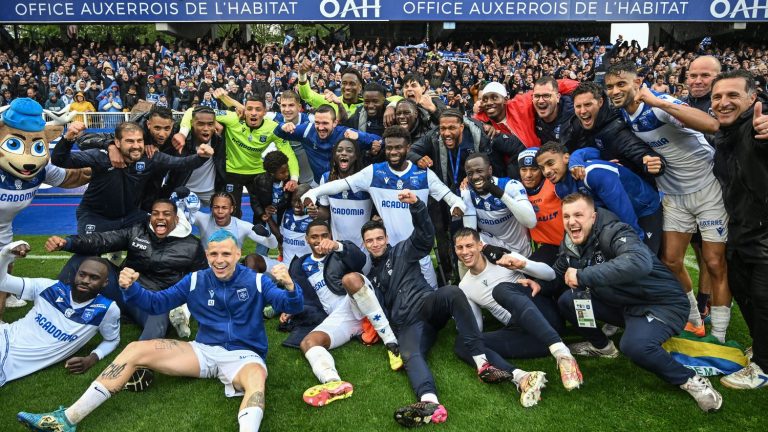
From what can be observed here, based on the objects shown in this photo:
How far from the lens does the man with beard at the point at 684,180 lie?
4875mm

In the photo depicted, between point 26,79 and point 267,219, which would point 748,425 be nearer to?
point 267,219

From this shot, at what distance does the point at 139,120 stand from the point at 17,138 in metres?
1.52

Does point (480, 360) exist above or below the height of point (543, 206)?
below

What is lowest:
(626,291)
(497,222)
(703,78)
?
(626,291)

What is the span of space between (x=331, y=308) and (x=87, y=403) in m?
2.24

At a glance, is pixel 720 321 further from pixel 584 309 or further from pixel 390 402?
pixel 390 402

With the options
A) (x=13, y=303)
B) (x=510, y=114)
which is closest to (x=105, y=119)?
(x=13, y=303)

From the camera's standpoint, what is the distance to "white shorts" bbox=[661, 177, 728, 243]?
5059mm

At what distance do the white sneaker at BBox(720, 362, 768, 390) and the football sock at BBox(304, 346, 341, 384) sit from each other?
2946 mm

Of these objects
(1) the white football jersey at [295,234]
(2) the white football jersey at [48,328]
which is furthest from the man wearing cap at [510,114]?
(2) the white football jersey at [48,328]

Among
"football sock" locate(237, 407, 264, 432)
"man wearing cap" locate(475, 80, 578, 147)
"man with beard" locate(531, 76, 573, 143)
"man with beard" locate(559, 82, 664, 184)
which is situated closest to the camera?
"football sock" locate(237, 407, 264, 432)

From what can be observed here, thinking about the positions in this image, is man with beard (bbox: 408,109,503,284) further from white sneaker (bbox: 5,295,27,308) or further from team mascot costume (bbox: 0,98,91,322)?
white sneaker (bbox: 5,295,27,308)

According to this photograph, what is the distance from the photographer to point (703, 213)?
16.8 ft

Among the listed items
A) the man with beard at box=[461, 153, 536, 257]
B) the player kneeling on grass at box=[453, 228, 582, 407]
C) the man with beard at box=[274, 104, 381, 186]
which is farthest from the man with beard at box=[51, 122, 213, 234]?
the player kneeling on grass at box=[453, 228, 582, 407]
